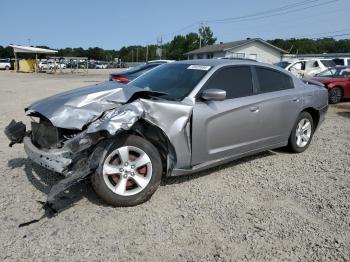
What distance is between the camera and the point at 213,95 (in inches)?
165

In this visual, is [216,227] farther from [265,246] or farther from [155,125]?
[155,125]

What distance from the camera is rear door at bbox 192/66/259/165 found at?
4.23 metres

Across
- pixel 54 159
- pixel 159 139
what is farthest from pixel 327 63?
pixel 54 159

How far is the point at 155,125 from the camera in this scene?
3857 millimetres

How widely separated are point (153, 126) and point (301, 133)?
3175 mm

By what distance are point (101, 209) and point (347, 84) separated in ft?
39.1

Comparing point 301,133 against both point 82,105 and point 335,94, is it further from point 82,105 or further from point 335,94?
point 335,94

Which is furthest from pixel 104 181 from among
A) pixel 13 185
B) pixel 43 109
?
pixel 13 185

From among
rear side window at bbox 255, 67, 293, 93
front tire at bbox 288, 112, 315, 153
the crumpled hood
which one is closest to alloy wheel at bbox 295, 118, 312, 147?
front tire at bbox 288, 112, 315, 153

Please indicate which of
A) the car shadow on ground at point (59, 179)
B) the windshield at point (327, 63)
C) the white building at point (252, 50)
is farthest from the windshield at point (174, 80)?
the white building at point (252, 50)

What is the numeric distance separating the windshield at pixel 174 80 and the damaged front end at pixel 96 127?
0.31 meters

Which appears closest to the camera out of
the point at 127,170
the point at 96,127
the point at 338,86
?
the point at 96,127

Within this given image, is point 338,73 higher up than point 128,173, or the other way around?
point 338,73

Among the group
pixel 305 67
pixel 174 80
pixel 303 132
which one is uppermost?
pixel 305 67
